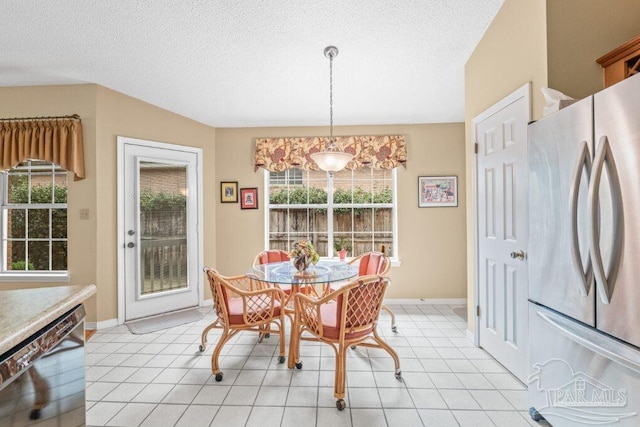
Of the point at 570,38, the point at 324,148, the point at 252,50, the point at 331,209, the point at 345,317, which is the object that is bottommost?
the point at 345,317

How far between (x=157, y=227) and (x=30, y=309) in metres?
2.85

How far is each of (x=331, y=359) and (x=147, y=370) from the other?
1.53m

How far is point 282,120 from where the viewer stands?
13.4ft

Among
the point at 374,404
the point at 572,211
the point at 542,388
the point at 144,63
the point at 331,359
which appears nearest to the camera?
the point at 572,211

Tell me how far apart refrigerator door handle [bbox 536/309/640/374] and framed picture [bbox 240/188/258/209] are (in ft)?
11.7

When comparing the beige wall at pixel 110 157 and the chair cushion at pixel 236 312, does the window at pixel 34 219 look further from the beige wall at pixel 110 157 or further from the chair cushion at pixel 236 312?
the chair cushion at pixel 236 312

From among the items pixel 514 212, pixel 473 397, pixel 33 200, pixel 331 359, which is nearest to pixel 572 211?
pixel 514 212

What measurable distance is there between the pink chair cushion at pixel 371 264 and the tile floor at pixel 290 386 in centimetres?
73

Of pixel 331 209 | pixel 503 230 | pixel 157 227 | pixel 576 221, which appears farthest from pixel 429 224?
pixel 157 227

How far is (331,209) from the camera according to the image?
14.0 ft

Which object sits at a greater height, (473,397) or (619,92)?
(619,92)

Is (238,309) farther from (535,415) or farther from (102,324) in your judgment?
(535,415)

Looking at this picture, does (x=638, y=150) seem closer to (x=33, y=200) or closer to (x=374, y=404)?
(x=374, y=404)

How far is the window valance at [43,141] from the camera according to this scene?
10.2 ft
